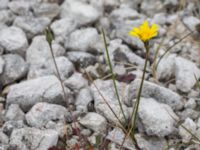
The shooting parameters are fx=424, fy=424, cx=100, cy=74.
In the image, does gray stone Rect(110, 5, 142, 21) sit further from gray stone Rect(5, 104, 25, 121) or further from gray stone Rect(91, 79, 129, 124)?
gray stone Rect(5, 104, 25, 121)

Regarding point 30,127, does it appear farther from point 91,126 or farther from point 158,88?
point 158,88

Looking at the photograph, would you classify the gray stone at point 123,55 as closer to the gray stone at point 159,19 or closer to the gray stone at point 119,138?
the gray stone at point 159,19

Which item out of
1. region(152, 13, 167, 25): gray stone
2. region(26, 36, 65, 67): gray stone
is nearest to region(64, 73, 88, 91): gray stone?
region(26, 36, 65, 67): gray stone

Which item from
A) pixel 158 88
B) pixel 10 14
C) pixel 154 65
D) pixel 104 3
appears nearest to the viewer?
pixel 158 88

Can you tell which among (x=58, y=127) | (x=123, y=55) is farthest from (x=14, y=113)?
(x=123, y=55)

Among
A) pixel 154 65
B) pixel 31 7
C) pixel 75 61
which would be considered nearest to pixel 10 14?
pixel 31 7
